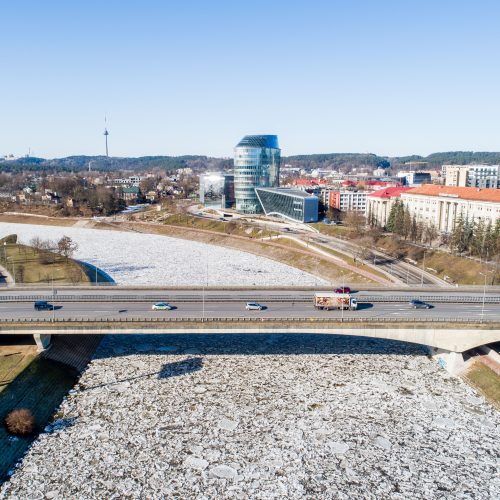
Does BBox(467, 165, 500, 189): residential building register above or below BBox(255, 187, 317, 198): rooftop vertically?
above

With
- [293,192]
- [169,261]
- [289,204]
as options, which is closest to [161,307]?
[169,261]

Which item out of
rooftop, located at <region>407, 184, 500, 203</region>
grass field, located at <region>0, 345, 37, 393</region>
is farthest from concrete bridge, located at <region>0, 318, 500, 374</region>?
rooftop, located at <region>407, 184, 500, 203</region>

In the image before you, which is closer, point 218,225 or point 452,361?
point 452,361

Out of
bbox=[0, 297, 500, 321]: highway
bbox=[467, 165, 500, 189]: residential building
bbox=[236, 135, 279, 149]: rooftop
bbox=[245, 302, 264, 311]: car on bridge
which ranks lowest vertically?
bbox=[0, 297, 500, 321]: highway

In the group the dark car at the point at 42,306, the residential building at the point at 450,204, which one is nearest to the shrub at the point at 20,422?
the dark car at the point at 42,306

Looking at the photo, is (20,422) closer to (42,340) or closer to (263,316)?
(42,340)

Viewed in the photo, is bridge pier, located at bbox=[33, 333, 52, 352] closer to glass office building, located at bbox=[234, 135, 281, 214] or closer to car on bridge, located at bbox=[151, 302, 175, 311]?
car on bridge, located at bbox=[151, 302, 175, 311]

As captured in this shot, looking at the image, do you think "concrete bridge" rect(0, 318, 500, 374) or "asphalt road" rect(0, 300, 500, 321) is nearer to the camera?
"concrete bridge" rect(0, 318, 500, 374)

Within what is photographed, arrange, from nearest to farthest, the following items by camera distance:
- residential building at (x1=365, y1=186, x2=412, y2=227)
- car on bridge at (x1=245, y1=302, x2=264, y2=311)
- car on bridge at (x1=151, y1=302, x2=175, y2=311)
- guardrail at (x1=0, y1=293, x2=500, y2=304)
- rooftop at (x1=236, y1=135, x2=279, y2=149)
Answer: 1. car on bridge at (x1=245, y1=302, x2=264, y2=311)
2. car on bridge at (x1=151, y1=302, x2=175, y2=311)
3. guardrail at (x1=0, y1=293, x2=500, y2=304)
4. residential building at (x1=365, y1=186, x2=412, y2=227)
5. rooftop at (x1=236, y1=135, x2=279, y2=149)
